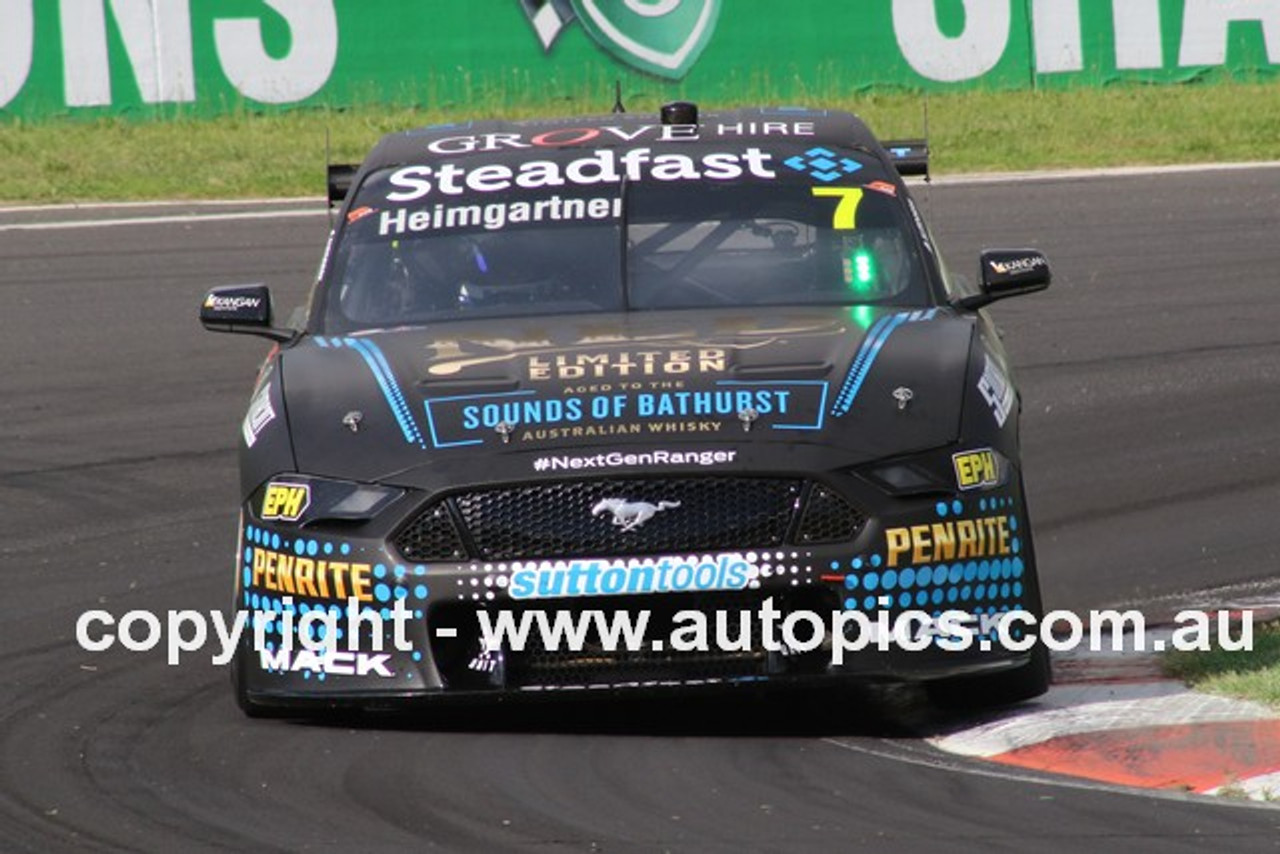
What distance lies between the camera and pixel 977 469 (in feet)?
21.2

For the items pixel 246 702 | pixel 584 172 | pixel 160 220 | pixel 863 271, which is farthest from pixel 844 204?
pixel 160 220

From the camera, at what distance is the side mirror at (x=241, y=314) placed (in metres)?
7.61


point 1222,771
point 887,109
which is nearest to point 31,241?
point 887,109

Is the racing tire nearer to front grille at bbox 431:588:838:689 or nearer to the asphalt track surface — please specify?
the asphalt track surface

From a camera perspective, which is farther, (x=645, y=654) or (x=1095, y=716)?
(x=1095, y=716)

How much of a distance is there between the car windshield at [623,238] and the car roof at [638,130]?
0.13 meters

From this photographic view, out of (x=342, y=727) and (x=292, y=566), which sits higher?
(x=292, y=566)

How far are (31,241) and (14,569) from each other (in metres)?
7.81

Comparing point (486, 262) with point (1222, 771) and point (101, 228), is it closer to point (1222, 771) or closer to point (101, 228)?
point (1222, 771)

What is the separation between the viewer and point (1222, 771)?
5969 millimetres

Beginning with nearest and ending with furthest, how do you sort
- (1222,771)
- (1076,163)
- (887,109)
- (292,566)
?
(1222,771), (292,566), (1076,163), (887,109)

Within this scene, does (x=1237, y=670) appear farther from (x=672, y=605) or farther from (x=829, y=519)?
(x=672, y=605)

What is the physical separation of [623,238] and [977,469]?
5.63ft

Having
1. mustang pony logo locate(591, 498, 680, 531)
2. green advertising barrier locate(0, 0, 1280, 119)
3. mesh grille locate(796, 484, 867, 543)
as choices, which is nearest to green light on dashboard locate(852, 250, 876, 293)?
mesh grille locate(796, 484, 867, 543)
